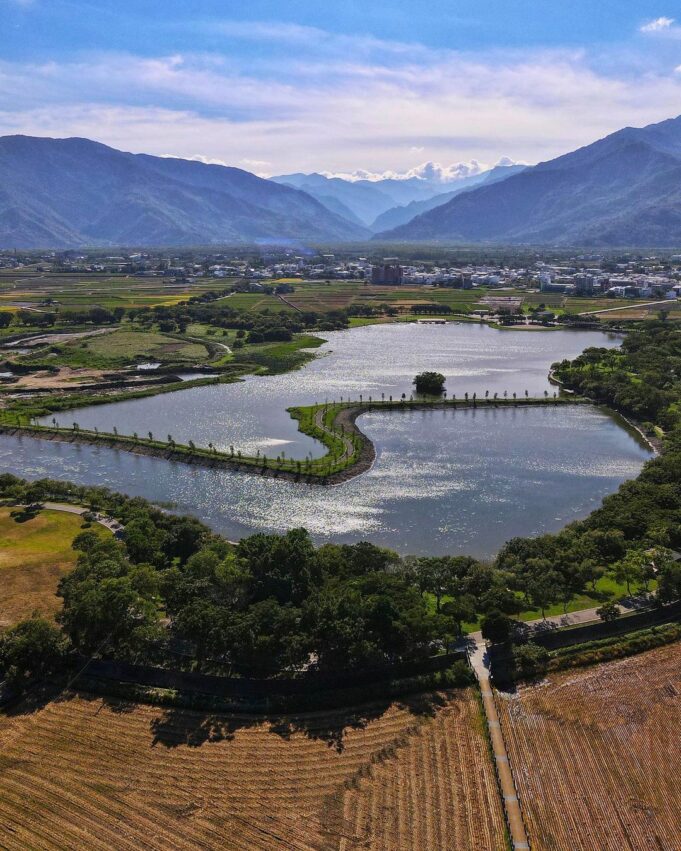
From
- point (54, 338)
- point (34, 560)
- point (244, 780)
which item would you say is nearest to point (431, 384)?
point (34, 560)

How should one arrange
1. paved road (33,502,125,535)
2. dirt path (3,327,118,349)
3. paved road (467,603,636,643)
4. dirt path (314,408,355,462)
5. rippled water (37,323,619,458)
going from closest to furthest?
paved road (467,603,636,643) → paved road (33,502,125,535) → dirt path (314,408,355,462) → rippled water (37,323,619,458) → dirt path (3,327,118,349)

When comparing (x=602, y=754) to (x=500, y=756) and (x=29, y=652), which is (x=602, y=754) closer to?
(x=500, y=756)

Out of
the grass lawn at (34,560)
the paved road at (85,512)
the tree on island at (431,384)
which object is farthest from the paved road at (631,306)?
the grass lawn at (34,560)

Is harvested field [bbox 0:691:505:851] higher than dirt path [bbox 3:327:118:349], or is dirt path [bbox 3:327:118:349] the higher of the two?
dirt path [bbox 3:327:118:349]

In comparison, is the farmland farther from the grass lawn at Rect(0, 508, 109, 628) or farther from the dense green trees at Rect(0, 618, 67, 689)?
the dense green trees at Rect(0, 618, 67, 689)

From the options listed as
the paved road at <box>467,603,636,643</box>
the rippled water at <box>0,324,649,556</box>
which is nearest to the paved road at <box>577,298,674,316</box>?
the rippled water at <box>0,324,649,556</box>

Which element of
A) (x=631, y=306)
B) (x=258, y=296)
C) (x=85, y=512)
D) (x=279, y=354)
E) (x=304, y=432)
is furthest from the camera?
(x=258, y=296)
